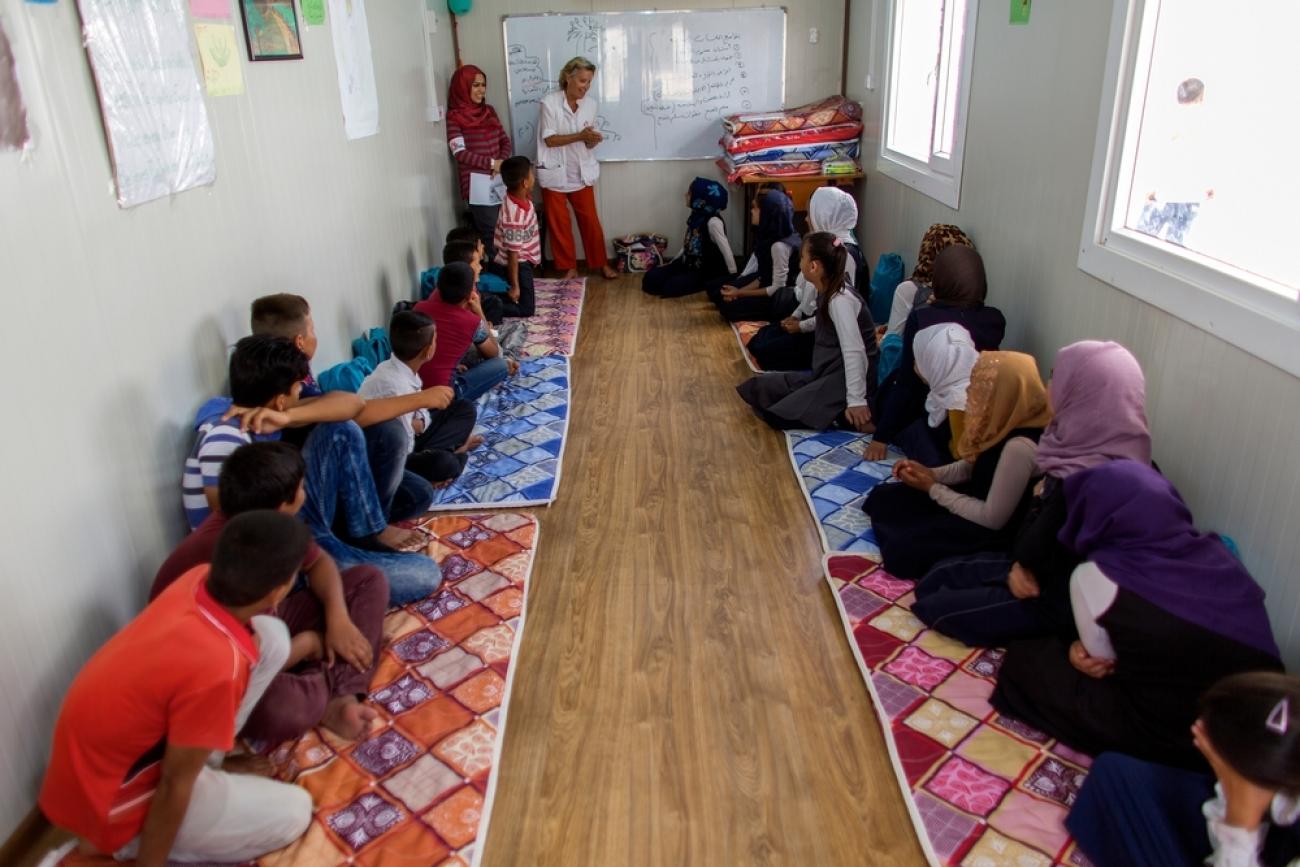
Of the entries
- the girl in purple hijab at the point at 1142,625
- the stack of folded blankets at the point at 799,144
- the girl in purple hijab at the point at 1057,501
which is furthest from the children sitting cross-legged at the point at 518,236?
the girl in purple hijab at the point at 1142,625

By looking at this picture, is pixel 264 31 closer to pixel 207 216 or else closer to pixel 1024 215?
pixel 207 216

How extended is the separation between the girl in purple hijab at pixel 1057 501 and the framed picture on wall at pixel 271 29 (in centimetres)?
266

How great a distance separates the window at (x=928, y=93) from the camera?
12.5 feet

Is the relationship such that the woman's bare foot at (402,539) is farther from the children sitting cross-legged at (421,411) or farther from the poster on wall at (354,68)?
the poster on wall at (354,68)

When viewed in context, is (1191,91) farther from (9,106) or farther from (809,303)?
(9,106)

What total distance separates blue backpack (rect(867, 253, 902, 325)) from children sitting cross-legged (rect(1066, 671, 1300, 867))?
3105mm

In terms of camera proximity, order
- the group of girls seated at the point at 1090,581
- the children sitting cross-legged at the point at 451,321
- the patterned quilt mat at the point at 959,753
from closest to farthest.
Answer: the group of girls seated at the point at 1090,581
the patterned quilt mat at the point at 959,753
the children sitting cross-legged at the point at 451,321

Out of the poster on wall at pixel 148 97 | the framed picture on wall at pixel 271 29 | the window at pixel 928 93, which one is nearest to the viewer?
the poster on wall at pixel 148 97

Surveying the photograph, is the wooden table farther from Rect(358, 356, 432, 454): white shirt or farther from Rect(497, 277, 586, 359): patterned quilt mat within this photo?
Rect(358, 356, 432, 454): white shirt

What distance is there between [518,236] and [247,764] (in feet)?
12.0

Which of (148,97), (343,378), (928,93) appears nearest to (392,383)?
(343,378)

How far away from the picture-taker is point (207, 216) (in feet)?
8.08

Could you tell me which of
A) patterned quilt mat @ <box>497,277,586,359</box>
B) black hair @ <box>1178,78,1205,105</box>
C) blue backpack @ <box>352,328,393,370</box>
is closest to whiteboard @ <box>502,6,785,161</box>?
patterned quilt mat @ <box>497,277,586,359</box>

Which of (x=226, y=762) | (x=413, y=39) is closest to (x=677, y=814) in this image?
(x=226, y=762)
